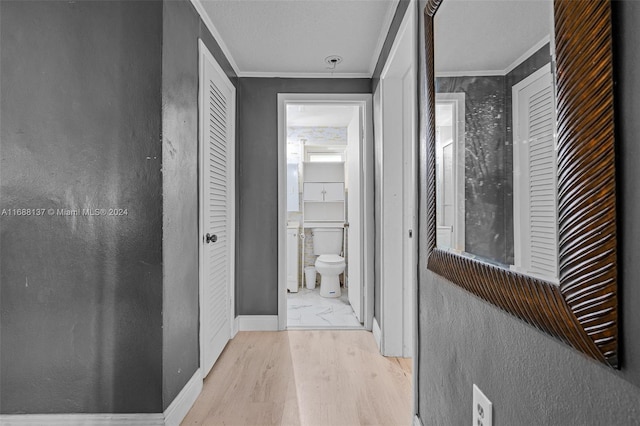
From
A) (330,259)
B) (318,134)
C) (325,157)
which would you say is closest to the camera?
(330,259)

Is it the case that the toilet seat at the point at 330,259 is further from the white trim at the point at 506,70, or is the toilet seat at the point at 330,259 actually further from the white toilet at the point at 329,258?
the white trim at the point at 506,70

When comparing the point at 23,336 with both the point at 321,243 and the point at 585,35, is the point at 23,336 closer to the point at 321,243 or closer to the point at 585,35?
the point at 585,35

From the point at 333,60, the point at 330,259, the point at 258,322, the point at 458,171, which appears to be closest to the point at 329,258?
the point at 330,259

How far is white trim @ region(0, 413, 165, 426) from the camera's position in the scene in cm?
171

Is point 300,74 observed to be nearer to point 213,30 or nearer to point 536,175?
point 213,30

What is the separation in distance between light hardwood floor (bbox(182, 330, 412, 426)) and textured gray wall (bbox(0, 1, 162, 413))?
1.68 feet

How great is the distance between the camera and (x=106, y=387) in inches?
68.0

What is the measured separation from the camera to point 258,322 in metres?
3.34

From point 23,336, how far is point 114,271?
537 mm

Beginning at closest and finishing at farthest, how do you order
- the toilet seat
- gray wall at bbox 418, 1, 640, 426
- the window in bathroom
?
gray wall at bbox 418, 1, 640, 426
the toilet seat
the window in bathroom

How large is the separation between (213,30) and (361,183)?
1690mm

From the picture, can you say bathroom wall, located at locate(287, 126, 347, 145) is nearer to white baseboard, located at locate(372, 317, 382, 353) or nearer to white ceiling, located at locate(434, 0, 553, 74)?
white baseboard, located at locate(372, 317, 382, 353)

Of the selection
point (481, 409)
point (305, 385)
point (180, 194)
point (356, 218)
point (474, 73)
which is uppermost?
point (474, 73)

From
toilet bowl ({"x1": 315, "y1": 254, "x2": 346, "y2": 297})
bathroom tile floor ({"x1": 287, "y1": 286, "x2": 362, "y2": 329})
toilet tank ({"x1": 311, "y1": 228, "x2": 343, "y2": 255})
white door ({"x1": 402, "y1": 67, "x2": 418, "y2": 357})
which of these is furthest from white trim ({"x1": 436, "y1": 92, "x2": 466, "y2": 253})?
toilet tank ({"x1": 311, "y1": 228, "x2": 343, "y2": 255})
